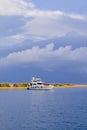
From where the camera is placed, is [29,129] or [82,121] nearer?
[29,129]

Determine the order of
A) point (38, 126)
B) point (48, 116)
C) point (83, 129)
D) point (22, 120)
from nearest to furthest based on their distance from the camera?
point (83, 129) < point (38, 126) < point (22, 120) < point (48, 116)

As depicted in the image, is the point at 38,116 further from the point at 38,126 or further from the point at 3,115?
the point at 38,126

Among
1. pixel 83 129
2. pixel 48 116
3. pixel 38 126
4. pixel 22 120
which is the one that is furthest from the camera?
pixel 48 116

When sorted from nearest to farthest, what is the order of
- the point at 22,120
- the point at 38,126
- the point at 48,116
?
1. the point at 38,126
2. the point at 22,120
3. the point at 48,116

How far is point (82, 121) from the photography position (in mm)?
69500

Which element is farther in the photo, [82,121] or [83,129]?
[82,121]

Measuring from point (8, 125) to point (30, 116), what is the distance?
1347 cm

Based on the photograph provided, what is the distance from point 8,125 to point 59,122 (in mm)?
9289

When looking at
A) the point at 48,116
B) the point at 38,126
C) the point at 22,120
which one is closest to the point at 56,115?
the point at 48,116

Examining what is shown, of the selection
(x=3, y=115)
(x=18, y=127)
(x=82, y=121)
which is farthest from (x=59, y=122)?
(x=3, y=115)

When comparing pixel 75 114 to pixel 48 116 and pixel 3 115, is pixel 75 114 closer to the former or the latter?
pixel 48 116

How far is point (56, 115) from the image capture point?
3127 inches

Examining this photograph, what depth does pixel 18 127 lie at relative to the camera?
63.8 metres

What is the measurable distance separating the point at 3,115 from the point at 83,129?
24.3m
